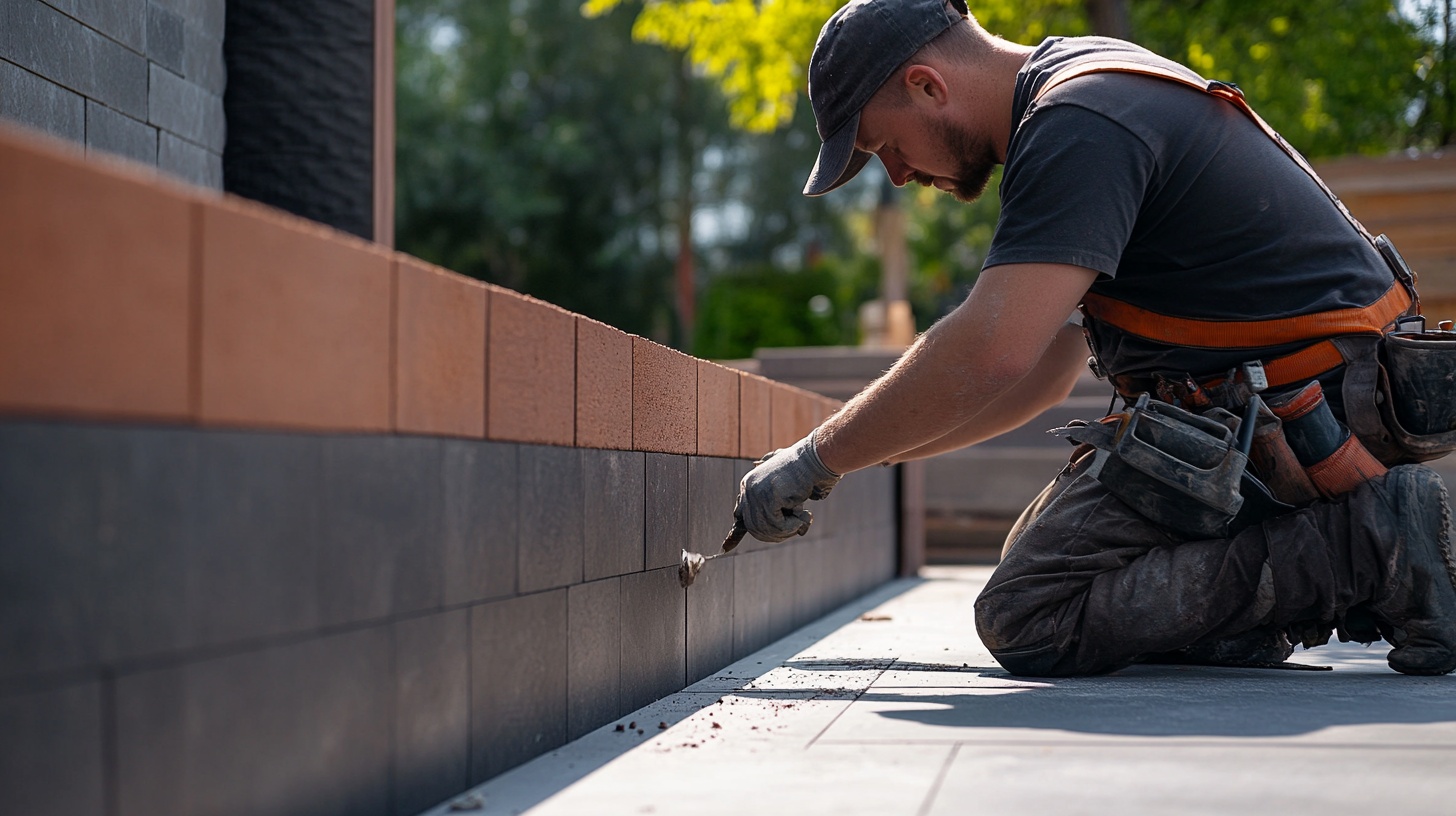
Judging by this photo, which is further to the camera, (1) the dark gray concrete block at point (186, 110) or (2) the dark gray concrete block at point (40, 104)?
(1) the dark gray concrete block at point (186, 110)

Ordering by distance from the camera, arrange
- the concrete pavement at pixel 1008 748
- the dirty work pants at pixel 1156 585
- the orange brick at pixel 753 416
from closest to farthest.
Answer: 1. the concrete pavement at pixel 1008 748
2. the dirty work pants at pixel 1156 585
3. the orange brick at pixel 753 416

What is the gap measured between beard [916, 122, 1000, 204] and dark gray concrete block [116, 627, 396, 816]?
181cm

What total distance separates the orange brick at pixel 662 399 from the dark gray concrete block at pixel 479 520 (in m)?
0.62

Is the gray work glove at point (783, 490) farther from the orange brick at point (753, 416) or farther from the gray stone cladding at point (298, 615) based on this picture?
the orange brick at point (753, 416)

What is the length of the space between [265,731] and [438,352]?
56 centimetres

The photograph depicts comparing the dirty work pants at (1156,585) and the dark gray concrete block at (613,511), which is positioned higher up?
the dark gray concrete block at (613,511)

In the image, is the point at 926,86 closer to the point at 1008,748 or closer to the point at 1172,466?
the point at 1172,466

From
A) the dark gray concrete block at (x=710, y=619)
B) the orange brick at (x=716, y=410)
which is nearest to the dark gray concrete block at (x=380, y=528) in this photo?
the dark gray concrete block at (x=710, y=619)

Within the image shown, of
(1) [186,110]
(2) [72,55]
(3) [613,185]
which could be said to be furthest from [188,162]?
(3) [613,185]

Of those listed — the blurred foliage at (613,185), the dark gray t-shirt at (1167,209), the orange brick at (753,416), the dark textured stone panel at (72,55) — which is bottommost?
the orange brick at (753,416)

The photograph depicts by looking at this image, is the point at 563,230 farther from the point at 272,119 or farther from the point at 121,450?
the point at 121,450

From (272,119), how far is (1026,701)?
3157 millimetres

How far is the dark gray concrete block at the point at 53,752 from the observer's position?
3.65 feet

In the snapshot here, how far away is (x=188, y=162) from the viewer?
399cm
